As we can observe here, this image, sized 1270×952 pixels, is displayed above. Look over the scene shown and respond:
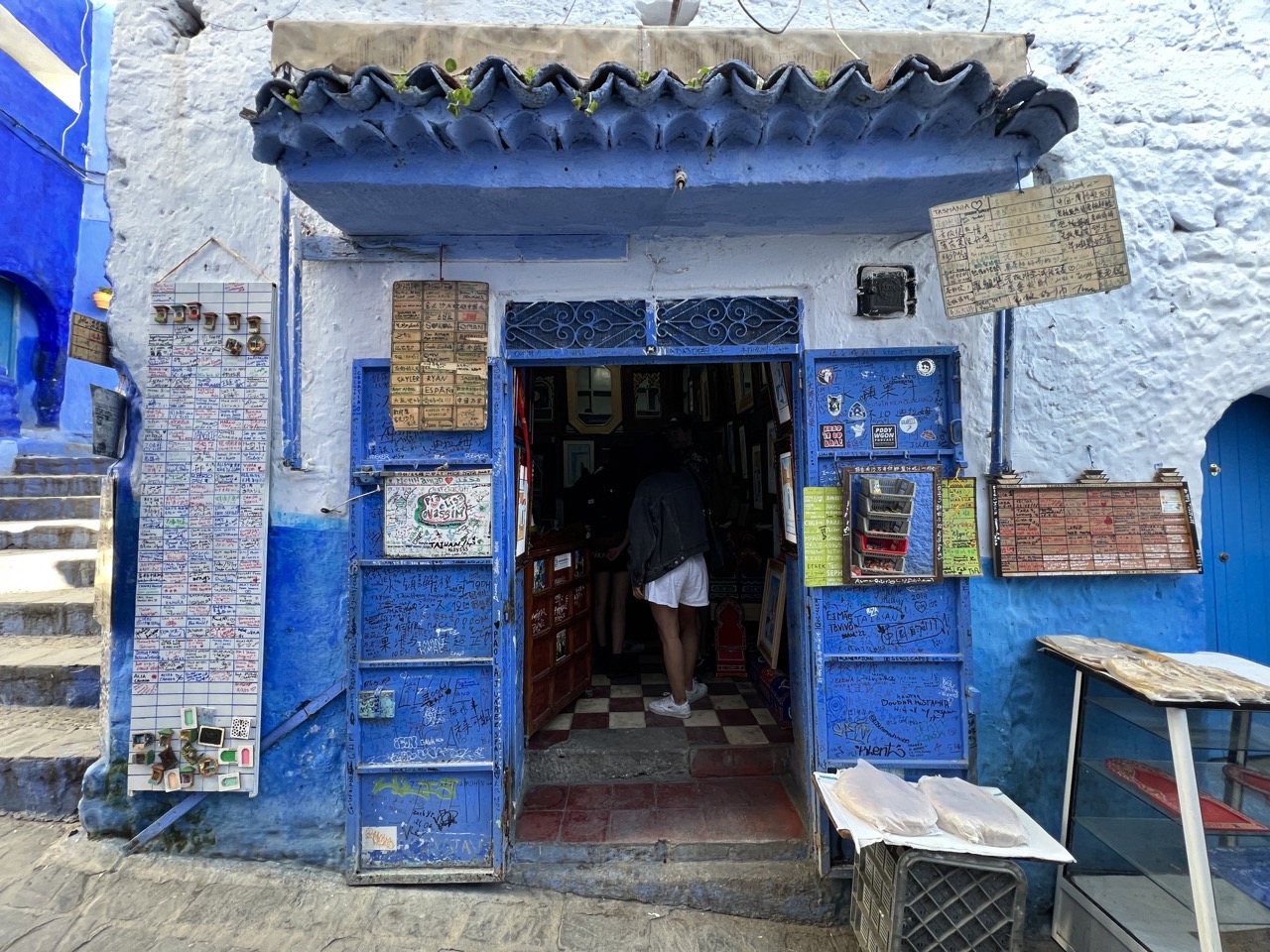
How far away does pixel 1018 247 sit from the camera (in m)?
2.57

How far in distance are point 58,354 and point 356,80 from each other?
32.3 feet

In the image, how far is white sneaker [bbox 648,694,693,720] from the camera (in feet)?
13.9

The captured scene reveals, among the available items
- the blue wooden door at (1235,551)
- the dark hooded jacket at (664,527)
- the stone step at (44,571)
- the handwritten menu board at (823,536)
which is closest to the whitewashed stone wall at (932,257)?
the blue wooden door at (1235,551)

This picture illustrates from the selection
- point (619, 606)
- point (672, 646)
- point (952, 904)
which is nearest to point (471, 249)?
point (672, 646)

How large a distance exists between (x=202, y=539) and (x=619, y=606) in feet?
10.4

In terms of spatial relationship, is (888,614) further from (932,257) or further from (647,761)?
(932,257)

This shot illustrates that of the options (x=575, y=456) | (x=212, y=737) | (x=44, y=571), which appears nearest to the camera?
(x=212, y=737)

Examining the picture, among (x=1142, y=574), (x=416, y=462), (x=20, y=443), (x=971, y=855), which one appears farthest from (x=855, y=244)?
(x=20, y=443)

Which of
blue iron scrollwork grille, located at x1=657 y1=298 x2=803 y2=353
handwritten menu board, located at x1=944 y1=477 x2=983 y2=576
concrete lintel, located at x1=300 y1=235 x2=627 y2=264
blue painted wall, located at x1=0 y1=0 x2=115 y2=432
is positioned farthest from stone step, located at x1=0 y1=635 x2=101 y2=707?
blue painted wall, located at x1=0 y1=0 x2=115 y2=432

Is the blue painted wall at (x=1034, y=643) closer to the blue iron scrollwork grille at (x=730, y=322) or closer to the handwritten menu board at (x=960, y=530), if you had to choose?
the handwritten menu board at (x=960, y=530)

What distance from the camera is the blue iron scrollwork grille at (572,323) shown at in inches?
127

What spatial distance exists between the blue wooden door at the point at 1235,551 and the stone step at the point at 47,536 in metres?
8.40

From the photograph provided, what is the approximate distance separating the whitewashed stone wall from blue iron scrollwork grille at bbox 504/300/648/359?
9 centimetres

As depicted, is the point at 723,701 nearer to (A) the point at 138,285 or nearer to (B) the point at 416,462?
(B) the point at 416,462
